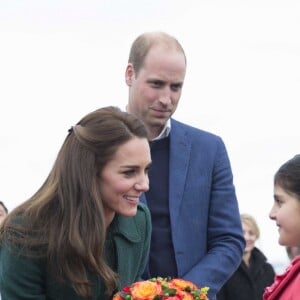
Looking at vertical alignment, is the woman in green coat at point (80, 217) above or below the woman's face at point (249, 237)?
above

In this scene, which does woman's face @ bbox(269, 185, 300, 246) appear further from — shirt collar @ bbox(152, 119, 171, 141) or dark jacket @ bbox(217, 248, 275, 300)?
dark jacket @ bbox(217, 248, 275, 300)

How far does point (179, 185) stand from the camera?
6.34 m

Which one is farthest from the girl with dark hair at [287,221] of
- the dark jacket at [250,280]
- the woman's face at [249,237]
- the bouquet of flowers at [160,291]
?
the woman's face at [249,237]

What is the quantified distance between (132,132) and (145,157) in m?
0.15

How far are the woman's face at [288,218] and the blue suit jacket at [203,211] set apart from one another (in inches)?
24.8

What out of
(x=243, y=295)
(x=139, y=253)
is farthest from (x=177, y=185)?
(x=243, y=295)

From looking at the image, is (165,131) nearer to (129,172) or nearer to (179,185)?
(179,185)

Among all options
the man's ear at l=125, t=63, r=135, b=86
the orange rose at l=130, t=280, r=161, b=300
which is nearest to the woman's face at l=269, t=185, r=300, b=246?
the orange rose at l=130, t=280, r=161, b=300

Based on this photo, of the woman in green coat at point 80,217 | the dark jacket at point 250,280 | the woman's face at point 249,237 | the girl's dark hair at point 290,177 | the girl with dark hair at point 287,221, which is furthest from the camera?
the woman's face at point 249,237

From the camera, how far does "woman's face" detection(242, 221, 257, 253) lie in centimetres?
1095

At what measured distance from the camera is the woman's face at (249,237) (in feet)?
35.9

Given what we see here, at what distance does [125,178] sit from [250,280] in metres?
5.27

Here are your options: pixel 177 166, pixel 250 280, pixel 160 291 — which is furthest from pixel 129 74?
pixel 250 280

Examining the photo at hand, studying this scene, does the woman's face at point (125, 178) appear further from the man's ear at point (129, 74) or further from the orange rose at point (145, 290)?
the man's ear at point (129, 74)
